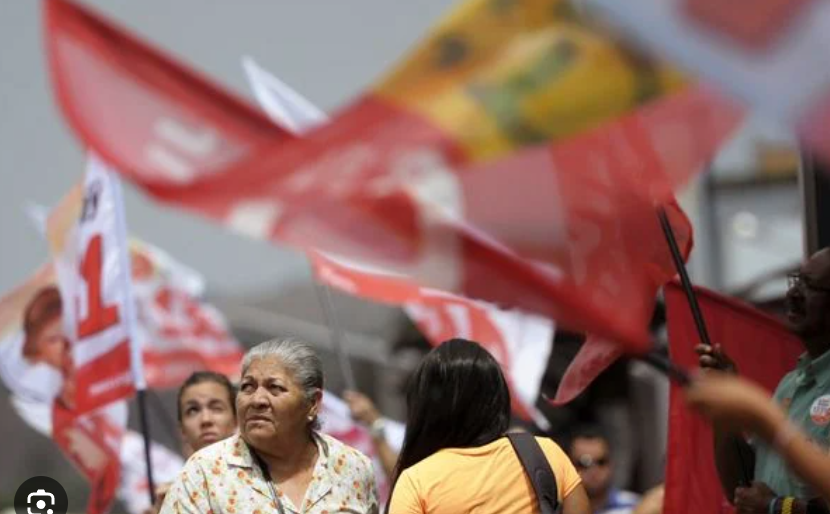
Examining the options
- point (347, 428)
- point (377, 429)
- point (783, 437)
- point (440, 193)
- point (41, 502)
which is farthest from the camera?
point (347, 428)

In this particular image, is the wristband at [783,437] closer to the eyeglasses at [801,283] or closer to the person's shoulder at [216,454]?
the eyeglasses at [801,283]

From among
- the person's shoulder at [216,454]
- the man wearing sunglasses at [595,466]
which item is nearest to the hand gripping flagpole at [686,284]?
the person's shoulder at [216,454]

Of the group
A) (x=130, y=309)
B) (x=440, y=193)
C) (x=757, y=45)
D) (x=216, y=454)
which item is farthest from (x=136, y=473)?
(x=757, y=45)

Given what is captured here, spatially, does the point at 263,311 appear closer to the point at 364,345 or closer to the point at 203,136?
the point at 364,345

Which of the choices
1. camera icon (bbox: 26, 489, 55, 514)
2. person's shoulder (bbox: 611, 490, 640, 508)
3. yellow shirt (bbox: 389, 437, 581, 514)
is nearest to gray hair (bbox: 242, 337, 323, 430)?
yellow shirt (bbox: 389, 437, 581, 514)

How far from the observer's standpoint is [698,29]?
14.9 ft

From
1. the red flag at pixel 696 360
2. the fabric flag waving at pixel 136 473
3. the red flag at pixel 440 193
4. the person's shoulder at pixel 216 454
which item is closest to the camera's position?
the red flag at pixel 440 193

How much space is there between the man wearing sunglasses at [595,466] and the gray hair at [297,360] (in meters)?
2.86

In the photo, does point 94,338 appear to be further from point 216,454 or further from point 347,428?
point 216,454

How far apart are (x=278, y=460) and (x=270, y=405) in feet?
0.54

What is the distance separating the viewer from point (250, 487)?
656 centimetres

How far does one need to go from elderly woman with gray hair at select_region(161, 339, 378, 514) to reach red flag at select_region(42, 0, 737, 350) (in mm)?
1430

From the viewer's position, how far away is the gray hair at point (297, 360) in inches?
268

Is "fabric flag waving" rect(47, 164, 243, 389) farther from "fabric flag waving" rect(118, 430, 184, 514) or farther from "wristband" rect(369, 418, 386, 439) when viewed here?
"wristband" rect(369, 418, 386, 439)
